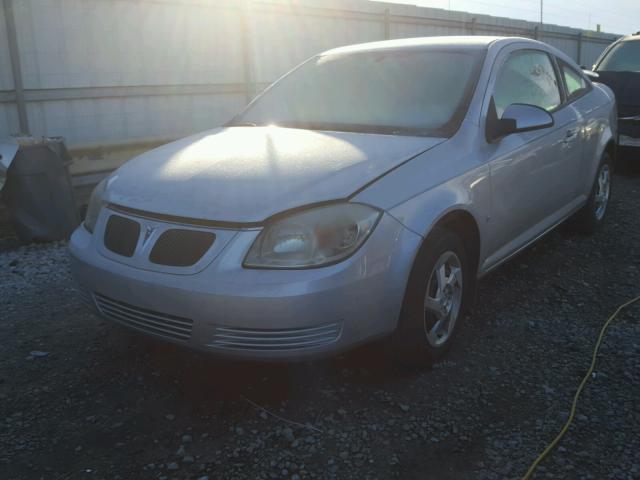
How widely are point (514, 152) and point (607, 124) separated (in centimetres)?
222

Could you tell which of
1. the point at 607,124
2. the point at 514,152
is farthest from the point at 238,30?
the point at 514,152

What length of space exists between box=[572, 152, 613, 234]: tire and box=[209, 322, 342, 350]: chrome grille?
349cm

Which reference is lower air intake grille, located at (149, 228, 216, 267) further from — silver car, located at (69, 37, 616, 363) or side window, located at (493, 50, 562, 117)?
side window, located at (493, 50, 562, 117)

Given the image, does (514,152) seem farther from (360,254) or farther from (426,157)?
(360,254)

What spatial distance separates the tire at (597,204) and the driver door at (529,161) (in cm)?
60

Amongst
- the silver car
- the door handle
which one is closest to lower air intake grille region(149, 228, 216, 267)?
the silver car

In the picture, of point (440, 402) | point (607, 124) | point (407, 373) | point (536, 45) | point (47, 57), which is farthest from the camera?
point (47, 57)

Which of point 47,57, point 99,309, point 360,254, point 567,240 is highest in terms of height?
point 47,57

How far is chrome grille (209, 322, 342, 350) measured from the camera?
2617 millimetres

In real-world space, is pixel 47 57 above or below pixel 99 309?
Result: above

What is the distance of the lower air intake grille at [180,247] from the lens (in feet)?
8.82

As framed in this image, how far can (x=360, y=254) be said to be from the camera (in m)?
2.66

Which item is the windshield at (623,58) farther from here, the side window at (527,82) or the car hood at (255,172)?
the car hood at (255,172)

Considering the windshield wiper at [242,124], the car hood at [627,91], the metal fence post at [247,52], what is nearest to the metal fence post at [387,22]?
the metal fence post at [247,52]
